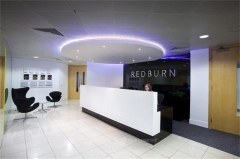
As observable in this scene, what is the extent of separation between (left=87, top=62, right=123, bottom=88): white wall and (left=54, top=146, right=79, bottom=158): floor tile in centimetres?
481

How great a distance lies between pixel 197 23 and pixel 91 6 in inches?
79.6

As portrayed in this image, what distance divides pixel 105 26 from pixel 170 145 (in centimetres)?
312

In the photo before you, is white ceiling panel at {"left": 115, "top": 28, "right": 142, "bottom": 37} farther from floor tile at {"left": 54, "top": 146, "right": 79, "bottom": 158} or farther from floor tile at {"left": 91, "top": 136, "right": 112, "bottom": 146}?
floor tile at {"left": 54, "top": 146, "right": 79, "bottom": 158}

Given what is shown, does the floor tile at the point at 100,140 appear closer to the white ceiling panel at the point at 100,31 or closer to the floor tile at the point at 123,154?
the floor tile at the point at 123,154

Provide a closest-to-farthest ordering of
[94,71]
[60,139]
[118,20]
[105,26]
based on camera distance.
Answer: [118,20] < [105,26] < [60,139] < [94,71]

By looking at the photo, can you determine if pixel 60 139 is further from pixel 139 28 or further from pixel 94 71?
pixel 94 71

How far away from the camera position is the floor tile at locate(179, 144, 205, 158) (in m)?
2.45

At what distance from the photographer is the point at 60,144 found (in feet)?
9.13

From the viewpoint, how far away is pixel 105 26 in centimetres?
252

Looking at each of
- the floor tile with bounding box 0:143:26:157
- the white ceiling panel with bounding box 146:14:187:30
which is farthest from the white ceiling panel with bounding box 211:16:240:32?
the floor tile with bounding box 0:143:26:157

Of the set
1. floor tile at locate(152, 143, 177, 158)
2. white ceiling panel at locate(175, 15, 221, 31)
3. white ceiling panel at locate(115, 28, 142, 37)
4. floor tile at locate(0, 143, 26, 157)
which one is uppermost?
white ceiling panel at locate(115, 28, 142, 37)

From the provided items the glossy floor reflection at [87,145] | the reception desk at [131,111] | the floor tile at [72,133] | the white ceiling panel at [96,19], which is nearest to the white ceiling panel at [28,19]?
the white ceiling panel at [96,19]

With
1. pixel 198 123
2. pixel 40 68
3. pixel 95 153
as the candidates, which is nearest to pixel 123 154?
pixel 95 153

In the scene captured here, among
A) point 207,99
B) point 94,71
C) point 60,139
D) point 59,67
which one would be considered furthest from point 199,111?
point 59,67
